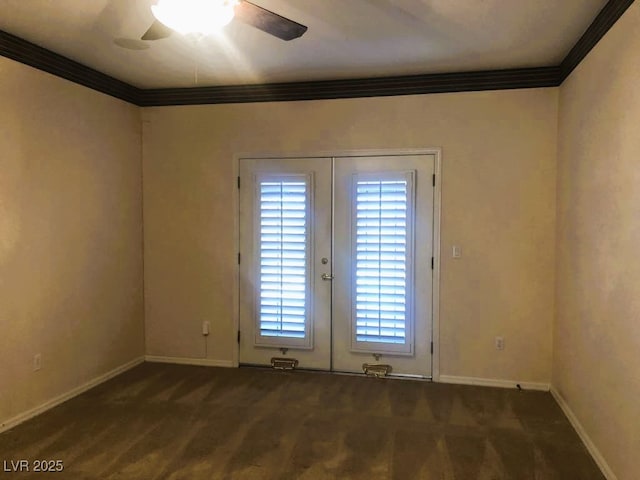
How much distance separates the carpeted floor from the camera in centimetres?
262

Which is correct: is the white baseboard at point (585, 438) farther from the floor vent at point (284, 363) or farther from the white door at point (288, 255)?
the floor vent at point (284, 363)

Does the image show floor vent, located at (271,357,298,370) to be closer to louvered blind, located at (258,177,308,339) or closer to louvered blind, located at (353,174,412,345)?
louvered blind, located at (258,177,308,339)

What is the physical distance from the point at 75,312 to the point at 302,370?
2.01 metres

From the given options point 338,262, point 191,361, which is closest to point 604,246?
point 338,262

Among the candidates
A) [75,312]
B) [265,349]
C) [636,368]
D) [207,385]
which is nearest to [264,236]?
[265,349]

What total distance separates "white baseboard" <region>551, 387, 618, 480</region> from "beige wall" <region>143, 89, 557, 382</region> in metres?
0.34

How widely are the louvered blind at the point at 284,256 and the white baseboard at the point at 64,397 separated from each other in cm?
140

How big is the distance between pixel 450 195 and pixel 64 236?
3.17 m

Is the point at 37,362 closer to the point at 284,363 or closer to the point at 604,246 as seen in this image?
the point at 284,363

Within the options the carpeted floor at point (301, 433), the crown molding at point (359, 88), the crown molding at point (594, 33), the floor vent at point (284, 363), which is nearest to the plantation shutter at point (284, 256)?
the floor vent at point (284, 363)

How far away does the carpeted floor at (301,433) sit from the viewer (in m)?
2.62

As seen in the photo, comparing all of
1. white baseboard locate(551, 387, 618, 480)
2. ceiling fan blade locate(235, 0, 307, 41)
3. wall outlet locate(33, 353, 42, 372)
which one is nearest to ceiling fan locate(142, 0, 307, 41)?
ceiling fan blade locate(235, 0, 307, 41)

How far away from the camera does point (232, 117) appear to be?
168 inches

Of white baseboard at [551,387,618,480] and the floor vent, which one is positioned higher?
the floor vent
